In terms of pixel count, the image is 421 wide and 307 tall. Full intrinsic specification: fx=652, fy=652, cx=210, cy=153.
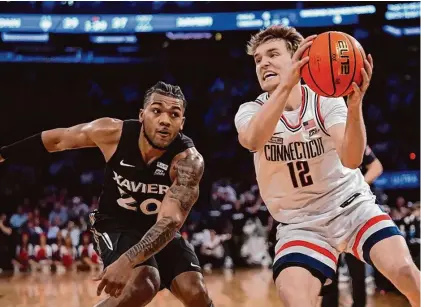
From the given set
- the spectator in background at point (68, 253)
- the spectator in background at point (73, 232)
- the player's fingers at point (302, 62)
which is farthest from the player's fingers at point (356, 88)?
the spectator in background at point (68, 253)

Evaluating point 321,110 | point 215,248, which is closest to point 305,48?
point 321,110

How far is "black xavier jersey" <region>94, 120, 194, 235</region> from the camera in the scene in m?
4.30

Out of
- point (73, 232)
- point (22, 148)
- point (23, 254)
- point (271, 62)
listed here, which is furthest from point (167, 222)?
point (23, 254)

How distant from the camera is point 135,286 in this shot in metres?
3.98

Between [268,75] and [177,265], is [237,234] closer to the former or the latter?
[177,265]

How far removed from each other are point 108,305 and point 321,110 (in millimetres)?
1699

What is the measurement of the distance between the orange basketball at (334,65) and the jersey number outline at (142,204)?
152cm

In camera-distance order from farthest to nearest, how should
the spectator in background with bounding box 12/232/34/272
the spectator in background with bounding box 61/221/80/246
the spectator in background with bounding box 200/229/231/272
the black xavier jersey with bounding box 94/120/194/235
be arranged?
the spectator in background with bounding box 61/221/80/246 → the spectator in background with bounding box 12/232/34/272 → the spectator in background with bounding box 200/229/231/272 → the black xavier jersey with bounding box 94/120/194/235

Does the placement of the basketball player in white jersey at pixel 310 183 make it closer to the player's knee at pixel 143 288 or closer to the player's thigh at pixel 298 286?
the player's thigh at pixel 298 286

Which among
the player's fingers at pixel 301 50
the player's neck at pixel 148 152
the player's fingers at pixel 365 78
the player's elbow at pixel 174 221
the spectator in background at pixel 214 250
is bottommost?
the spectator in background at pixel 214 250

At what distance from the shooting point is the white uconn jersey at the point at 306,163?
3553 millimetres

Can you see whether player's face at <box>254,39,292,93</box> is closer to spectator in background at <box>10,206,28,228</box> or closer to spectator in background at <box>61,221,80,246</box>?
spectator in background at <box>61,221,80,246</box>

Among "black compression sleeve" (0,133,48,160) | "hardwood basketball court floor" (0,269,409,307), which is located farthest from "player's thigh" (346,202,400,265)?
"hardwood basketball court floor" (0,269,409,307)

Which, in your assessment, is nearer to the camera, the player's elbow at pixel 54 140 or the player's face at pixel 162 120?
the player's face at pixel 162 120
